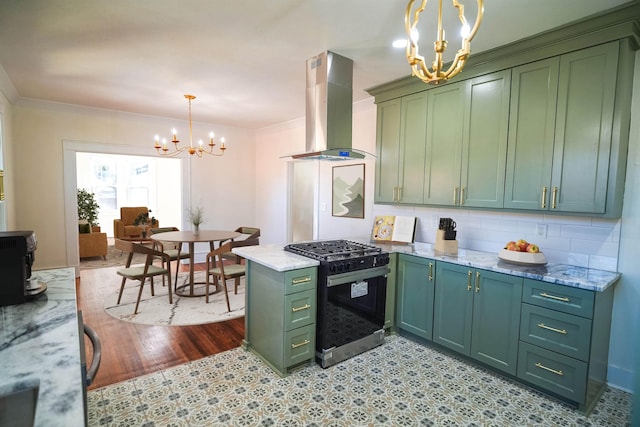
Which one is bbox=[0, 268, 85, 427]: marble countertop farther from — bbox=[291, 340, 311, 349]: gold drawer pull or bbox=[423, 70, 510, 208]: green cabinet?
bbox=[423, 70, 510, 208]: green cabinet

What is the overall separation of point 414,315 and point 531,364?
98 centimetres

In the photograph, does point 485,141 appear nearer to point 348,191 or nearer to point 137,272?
point 348,191

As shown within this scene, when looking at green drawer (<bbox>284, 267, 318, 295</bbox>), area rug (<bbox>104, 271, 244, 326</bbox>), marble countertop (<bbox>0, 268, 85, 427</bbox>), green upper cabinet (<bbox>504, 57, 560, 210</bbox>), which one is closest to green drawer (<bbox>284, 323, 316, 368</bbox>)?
green drawer (<bbox>284, 267, 318, 295</bbox>)

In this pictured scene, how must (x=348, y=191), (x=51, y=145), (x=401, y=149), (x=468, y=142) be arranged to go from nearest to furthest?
1. (x=468, y=142)
2. (x=401, y=149)
3. (x=348, y=191)
4. (x=51, y=145)

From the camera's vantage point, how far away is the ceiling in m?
2.21

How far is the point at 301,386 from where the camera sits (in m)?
2.42

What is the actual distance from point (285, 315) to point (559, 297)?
1922 millimetres

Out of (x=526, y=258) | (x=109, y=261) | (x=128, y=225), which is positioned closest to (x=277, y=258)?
(x=526, y=258)

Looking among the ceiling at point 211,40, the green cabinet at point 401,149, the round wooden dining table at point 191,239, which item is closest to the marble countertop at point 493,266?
the green cabinet at point 401,149

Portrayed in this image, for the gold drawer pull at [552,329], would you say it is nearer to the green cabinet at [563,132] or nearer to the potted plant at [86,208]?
the green cabinet at [563,132]

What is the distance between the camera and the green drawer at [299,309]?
2.49 meters

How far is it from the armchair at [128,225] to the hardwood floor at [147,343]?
13.9 ft

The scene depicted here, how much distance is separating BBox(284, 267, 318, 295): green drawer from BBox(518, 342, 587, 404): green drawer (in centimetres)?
163

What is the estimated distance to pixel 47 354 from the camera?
3.51 feet
